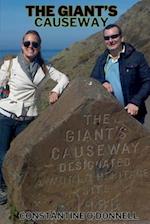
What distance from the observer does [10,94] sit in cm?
657

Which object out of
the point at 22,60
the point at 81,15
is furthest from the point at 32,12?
the point at 22,60

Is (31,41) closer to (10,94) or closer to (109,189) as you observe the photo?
(10,94)

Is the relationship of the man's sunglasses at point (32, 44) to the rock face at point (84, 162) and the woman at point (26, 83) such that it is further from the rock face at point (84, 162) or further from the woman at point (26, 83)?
the rock face at point (84, 162)

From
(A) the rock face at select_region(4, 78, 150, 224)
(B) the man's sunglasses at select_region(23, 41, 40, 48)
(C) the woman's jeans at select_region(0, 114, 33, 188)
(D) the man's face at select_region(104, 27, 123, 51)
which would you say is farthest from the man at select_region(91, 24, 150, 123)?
(C) the woman's jeans at select_region(0, 114, 33, 188)

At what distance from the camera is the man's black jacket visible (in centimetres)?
641

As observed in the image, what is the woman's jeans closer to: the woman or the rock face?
the woman

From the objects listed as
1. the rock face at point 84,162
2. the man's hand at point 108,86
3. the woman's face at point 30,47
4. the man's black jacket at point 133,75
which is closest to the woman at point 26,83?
the woman's face at point 30,47

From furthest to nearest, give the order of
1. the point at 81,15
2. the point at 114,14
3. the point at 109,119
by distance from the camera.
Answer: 1. the point at 114,14
2. the point at 81,15
3. the point at 109,119

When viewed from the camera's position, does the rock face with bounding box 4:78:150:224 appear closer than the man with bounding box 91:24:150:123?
Yes

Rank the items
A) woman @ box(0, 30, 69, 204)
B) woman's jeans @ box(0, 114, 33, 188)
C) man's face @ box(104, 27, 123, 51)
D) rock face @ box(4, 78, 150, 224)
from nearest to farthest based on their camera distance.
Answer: rock face @ box(4, 78, 150, 224) → man's face @ box(104, 27, 123, 51) → woman @ box(0, 30, 69, 204) → woman's jeans @ box(0, 114, 33, 188)

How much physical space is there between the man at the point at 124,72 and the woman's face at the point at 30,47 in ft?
1.92

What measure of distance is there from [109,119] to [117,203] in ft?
2.57

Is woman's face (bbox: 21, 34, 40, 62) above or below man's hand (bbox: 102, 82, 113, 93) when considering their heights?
above

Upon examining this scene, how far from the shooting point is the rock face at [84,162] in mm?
6207
